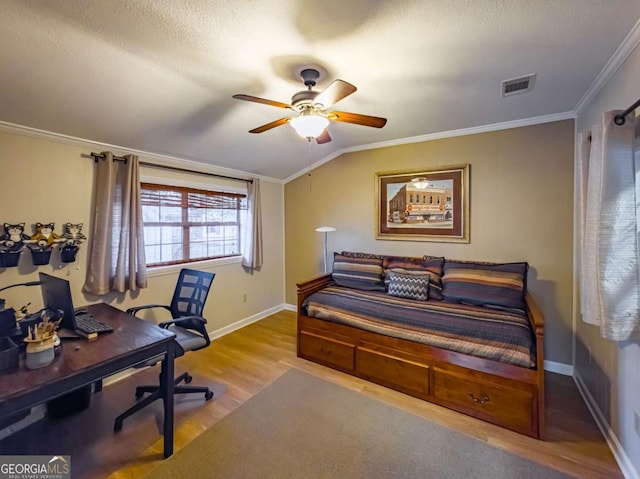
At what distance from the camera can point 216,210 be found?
12.4 ft

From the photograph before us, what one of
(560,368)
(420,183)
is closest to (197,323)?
(420,183)

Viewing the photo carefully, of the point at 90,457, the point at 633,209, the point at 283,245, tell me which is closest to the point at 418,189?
the point at 633,209

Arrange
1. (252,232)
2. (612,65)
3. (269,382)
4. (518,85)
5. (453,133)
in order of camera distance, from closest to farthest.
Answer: (612,65)
(518,85)
(269,382)
(453,133)
(252,232)

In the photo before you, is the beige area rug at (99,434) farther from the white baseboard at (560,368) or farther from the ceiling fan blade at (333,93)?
the white baseboard at (560,368)

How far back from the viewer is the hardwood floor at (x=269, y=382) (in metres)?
1.75

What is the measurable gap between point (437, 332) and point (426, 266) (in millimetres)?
1000

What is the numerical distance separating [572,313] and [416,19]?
2.90m

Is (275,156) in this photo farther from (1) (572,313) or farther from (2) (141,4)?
(1) (572,313)

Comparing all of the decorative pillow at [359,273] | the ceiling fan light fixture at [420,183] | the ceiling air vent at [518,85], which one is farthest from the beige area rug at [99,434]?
the ceiling air vent at [518,85]

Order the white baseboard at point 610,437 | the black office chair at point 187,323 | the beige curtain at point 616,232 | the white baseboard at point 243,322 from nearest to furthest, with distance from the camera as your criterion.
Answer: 1. the beige curtain at point 616,232
2. the white baseboard at point 610,437
3. the black office chair at point 187,323
4. the white baseboard at point 243,322

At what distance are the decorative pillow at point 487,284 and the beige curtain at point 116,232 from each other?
121 inches

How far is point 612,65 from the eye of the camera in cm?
181

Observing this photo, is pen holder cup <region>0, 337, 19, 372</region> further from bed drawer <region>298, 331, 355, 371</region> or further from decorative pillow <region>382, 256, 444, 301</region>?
decorative pillow <region>382, 256, 444, 301</region>

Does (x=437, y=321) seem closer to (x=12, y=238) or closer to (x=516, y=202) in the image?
(x=516, y=202)
